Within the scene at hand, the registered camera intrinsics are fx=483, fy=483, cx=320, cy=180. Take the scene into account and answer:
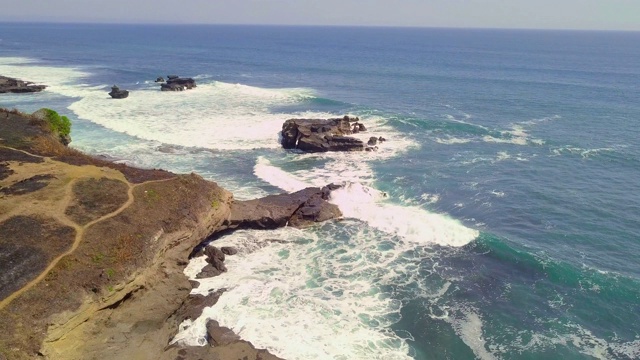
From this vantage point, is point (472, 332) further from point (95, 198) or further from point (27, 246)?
point (27, 246)

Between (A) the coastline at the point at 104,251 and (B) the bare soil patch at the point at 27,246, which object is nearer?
(A) the coastline at the point at 104,251

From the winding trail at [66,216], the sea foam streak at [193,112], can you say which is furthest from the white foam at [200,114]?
the winding trail at [66,216]

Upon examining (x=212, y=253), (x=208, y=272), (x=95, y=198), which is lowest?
(x=208, y=272)

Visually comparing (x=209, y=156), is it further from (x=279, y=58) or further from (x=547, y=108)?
(x=279, y=58)

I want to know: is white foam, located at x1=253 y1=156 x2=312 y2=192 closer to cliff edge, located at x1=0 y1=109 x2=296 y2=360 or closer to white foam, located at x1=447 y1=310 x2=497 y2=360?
cliff edge, located at x1=0 y1=109 x2=296 y2=360

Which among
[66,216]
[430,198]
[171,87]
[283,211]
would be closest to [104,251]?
[66,216]

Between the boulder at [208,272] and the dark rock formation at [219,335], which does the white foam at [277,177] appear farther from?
the dark rock formation at [219,335]

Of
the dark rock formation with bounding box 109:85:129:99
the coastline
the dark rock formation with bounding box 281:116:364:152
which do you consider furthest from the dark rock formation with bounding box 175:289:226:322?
the dark rock formation with bounding box 109:85:129:99
